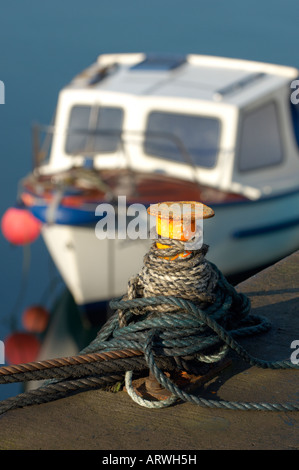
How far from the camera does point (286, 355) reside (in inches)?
108

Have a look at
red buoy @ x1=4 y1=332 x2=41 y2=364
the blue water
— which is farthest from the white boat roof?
red buoy @ x1=4 y1=332 x2=41 y2=364

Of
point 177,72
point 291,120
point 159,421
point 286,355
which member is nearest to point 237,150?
point 291,120

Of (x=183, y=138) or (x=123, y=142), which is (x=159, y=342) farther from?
(x=183, y=138)

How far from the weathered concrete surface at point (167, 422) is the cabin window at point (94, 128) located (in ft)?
20.1

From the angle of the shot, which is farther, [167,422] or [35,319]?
[35,319]

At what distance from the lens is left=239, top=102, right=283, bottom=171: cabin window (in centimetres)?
805

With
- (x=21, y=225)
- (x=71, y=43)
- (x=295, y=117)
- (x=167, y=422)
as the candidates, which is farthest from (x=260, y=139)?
(x=71, y=43)

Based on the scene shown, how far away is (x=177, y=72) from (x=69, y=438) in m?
7.31

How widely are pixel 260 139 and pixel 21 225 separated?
122 inches

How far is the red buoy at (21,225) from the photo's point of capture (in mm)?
7961

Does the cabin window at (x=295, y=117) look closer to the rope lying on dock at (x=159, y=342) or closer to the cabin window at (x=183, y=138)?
the cabin window at (x=183, y=138)

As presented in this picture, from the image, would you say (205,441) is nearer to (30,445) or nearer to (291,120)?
(30,445)

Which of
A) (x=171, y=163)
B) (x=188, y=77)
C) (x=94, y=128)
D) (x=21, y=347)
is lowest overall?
(x=21, y=347)

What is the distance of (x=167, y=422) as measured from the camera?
2289 millimetres
